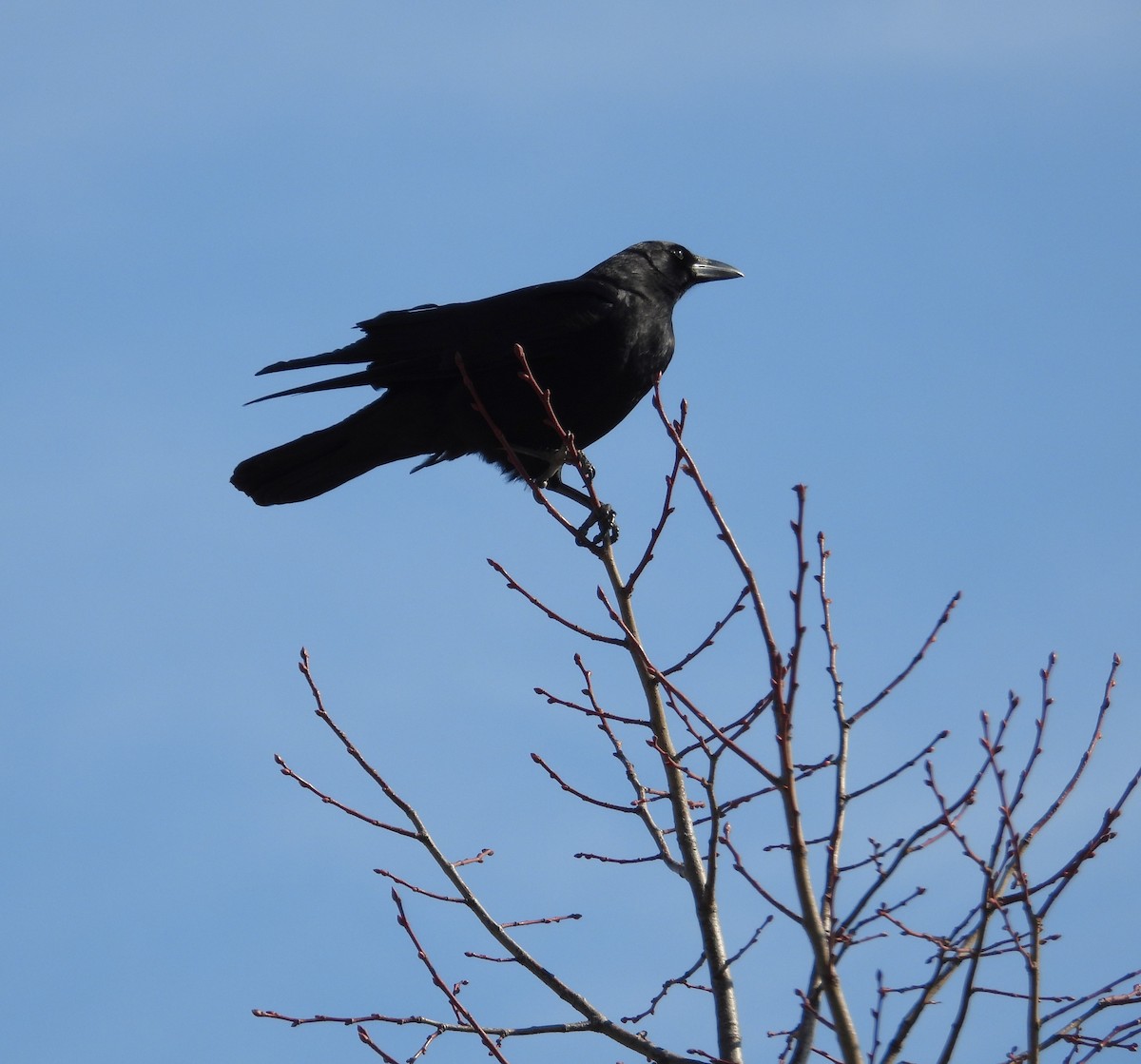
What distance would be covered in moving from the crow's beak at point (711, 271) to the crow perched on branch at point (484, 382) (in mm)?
1132

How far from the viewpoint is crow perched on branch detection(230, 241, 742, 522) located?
560cm

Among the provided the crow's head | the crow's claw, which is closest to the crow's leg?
the crow's claw

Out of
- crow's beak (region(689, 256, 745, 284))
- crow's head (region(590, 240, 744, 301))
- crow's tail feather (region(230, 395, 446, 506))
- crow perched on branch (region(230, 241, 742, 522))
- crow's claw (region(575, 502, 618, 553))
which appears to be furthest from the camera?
crow's beak (region(689, 256, 745, 284))

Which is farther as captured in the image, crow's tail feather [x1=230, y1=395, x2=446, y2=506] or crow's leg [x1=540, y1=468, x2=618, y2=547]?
crow's tail feather [x1=230, y1=395, x2=446, y2=506]

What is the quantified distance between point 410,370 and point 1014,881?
3322 millimetres

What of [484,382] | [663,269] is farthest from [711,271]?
[484,382]

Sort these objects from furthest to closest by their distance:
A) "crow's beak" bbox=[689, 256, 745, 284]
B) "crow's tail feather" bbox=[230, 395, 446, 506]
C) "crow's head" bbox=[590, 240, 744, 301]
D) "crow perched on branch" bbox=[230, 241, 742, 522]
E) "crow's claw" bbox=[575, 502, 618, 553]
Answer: "crow's beak" bbox=[689, 256, 745, 284]
"crow's head" bbox=[590, 240, 744, 301]
"crow's tail feather" bbox=[230, 395, 446, 506]
"crow perched on branch" bbox=[230, 241, 742, 522]
"crow's claw" bbox=[575, 502, 618, 553]

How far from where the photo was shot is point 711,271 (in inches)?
280

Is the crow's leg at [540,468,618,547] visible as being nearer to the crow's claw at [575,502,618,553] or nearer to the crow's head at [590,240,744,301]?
the crow's claw at [575,502,618,553]

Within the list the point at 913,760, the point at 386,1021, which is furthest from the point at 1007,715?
the point at 386,1021

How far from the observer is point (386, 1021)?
11.4 feet

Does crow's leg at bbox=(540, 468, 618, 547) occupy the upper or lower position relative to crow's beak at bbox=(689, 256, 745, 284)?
lower

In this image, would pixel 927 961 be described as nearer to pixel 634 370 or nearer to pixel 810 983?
pixel 810 983

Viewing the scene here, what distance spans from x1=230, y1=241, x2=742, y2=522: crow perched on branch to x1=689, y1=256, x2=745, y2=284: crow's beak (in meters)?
1.13
